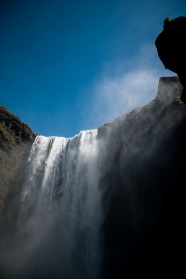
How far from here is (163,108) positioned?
1612 cm

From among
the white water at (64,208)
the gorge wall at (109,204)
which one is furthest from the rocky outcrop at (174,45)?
the white water at (64,208)

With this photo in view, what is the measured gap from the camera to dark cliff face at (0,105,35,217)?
20.5m

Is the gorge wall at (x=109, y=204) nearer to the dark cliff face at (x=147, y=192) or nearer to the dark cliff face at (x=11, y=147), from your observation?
the dark cliff face at (x=147, y=192)

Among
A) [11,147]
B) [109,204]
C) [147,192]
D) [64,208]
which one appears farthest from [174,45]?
[11,147]

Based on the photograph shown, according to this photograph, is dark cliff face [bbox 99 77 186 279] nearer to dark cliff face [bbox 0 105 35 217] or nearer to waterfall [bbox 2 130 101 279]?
waterfall [bbox 2 130 101 279]

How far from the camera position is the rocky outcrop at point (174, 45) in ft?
31.7

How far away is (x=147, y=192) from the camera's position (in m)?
15.1

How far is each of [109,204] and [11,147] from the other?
1168cm

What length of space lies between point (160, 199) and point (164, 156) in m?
2.85

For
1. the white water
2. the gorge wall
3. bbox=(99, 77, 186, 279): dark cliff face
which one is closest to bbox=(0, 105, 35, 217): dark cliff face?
the gorge wall

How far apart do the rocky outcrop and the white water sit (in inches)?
465

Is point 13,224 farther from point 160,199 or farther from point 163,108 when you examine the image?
point 163,108

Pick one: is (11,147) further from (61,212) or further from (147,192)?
(147,192)

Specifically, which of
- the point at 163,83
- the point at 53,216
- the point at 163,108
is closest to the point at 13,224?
the point at 53,216
